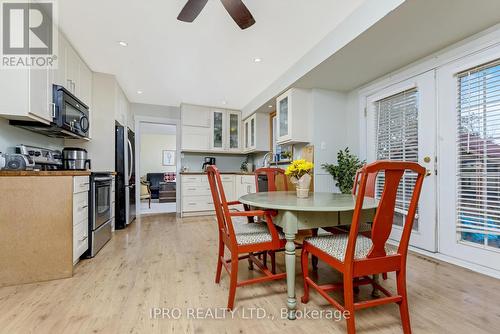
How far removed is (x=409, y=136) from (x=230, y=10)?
236 centimetres

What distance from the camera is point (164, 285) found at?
185 centimetres

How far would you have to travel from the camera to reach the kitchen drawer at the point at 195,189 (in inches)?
183

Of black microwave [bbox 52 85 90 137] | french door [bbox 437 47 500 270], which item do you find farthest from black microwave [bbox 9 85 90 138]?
french door [bbox 437 47 500 270]

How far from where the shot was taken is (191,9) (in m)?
1.81

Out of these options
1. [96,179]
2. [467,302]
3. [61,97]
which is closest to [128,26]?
[61,97]

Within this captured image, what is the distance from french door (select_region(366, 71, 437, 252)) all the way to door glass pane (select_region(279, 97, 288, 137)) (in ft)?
3.79

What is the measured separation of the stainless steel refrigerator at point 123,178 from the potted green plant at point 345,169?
319 centimetres

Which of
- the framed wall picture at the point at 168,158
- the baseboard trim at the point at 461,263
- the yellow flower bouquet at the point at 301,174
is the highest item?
the framed wall picture at the point at 168,158

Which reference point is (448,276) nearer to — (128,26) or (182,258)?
(182,258)

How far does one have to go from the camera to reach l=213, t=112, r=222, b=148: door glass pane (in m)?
5.13

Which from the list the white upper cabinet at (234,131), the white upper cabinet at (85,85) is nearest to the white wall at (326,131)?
the white upper cabinet at (234,131)

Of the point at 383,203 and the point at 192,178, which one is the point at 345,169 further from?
the point at 192,178

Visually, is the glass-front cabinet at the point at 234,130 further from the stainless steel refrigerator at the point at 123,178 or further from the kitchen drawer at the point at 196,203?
the stainless steel refrigerator at the point at 123,178

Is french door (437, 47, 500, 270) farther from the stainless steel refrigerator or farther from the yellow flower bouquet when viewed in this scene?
the stainless steel refrigerator
